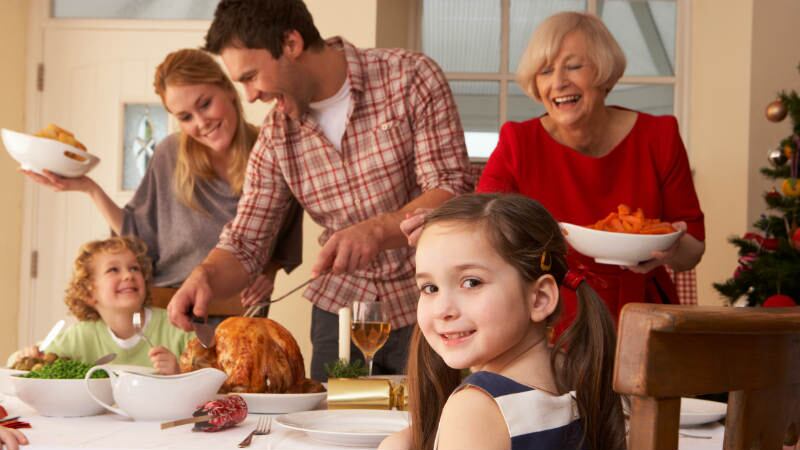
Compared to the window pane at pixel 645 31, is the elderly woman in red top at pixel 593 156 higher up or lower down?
lower down

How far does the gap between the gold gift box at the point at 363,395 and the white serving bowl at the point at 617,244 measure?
544 millimetres

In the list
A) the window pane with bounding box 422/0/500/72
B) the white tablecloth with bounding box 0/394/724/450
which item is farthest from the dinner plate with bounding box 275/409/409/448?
the window pane with bounding box 422/0/500/72

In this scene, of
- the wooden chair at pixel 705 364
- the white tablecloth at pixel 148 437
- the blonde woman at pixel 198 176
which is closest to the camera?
the wooden chair at pixel 705 364

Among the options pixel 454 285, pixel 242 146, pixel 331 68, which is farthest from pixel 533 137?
pixel 454 285

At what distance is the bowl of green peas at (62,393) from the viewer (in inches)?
57.5

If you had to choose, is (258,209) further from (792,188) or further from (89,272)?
(792,188)

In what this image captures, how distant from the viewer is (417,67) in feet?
8.22

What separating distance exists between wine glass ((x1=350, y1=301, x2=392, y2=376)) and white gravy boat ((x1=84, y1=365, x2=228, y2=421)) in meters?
0.33

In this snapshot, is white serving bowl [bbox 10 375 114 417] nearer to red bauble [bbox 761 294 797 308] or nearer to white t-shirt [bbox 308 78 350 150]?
white t-shirt [bbox 308 78 350 150]

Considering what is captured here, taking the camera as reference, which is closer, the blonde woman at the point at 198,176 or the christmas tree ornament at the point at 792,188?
the blonde woman at the point at 198,176

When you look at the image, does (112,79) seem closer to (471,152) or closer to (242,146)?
(471,152)

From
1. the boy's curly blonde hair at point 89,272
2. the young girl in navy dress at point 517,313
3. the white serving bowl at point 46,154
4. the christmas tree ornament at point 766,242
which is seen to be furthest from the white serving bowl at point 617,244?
the christmas tree ornament at point 766,242

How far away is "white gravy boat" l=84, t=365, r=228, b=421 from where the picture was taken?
142 cm

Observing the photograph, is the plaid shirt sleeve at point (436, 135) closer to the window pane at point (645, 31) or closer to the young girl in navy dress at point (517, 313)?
the young girl in navy dress at point (517, 313)
